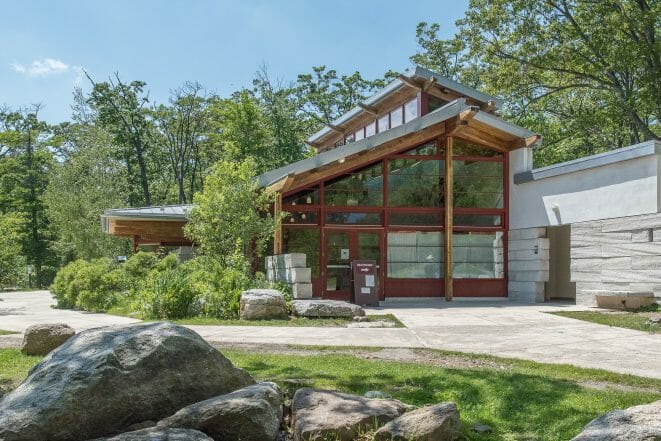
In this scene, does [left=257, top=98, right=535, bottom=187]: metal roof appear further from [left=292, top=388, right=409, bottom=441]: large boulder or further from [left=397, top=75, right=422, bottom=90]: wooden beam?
[left=292, top=388, right=409, bottom=441]: large boulder

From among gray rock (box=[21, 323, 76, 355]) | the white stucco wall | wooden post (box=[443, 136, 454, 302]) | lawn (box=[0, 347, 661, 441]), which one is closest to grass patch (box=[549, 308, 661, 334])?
the white stucco wall

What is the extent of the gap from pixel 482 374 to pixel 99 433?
3.88 metres

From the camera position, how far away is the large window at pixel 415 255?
17.5m

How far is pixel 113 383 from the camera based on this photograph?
4.09 metres

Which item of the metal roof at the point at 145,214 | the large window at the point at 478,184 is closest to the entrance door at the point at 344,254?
the large window at the point at 478,184

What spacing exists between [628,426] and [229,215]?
41.1ft

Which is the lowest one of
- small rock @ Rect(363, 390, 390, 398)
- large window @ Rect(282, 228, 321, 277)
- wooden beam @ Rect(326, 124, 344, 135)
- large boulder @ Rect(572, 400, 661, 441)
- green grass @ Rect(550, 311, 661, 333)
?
green grass @ Rect(550, 311, 661, 333)

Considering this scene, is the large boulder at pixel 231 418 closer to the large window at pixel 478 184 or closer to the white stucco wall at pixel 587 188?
the white stucco wall at pixel 587 188

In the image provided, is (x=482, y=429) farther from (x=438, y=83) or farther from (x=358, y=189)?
(x=438, y=83)

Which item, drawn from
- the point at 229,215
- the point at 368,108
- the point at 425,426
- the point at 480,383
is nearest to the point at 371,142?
the point at 229,215

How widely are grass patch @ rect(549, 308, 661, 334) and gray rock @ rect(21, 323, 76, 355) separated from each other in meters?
9.07

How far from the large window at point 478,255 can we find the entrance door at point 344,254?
246 cm

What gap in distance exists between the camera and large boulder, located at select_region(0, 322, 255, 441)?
12.5 feet

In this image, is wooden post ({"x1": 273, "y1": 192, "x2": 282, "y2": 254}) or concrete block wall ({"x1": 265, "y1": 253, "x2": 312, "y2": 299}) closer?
concrete block wall ({"x1": 265, "y1": 253, "x2": 312, "y2": 299})
